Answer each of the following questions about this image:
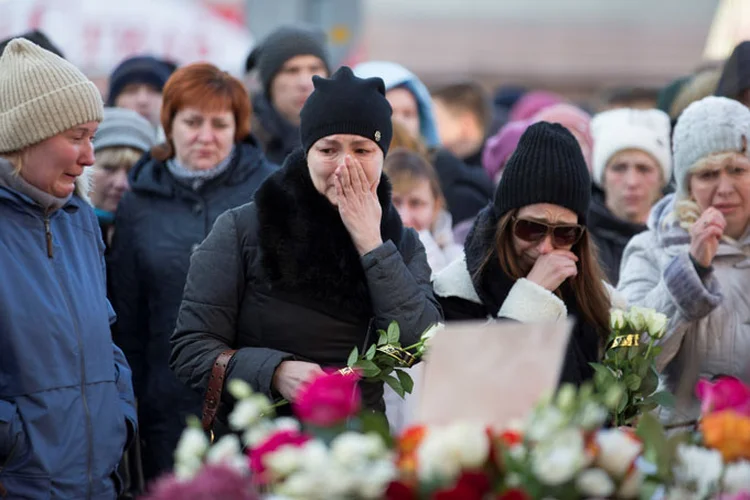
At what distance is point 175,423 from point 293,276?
1484 mm

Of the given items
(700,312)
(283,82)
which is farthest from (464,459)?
(283,82)

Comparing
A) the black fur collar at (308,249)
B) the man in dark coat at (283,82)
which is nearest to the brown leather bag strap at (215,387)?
the black fur collar at (308,249)

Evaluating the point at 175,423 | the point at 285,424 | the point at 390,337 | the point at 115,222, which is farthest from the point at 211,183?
the point at 285,424

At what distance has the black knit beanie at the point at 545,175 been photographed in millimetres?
4180

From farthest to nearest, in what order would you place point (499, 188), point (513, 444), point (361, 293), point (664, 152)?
point (664, 152)
point (499, 188)
point (361, 293)
point (513, 444)

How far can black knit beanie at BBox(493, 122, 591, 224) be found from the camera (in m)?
4.18

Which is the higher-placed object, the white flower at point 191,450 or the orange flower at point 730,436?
the orange flower at point 730,436

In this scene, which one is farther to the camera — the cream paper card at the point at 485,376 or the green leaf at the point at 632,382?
the green leaf at the point at 632,382

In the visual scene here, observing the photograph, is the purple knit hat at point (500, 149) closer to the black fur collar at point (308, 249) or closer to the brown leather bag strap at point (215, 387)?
the black fur collar at point (308, 249)

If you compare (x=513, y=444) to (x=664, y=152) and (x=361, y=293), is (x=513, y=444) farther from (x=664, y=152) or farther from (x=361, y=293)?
(x=664, y=152)

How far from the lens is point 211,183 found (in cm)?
539

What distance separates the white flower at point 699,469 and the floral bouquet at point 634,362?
116cm

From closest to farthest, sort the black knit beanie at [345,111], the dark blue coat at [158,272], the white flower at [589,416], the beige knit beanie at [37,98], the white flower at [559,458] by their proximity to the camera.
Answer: the white flower at [559,458]
the white flower at [589,416]
the beige knit beanie at [37,98]
the black knit beanie at [345,111]
the dark blue coat at [158,272]

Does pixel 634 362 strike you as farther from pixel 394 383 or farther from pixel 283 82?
pixel 283 82
